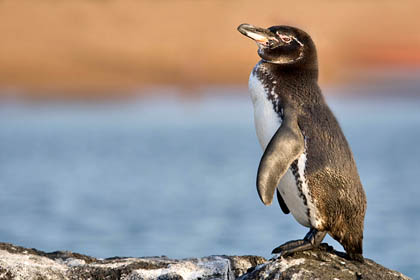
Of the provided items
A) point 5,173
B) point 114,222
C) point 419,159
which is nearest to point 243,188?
point 114,222

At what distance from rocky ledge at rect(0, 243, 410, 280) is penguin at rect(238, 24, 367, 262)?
6.8 inches

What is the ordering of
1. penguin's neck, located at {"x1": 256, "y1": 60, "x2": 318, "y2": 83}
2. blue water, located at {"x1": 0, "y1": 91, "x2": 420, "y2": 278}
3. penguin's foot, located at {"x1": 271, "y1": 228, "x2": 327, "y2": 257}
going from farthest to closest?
1. blue water, located at {"x1": 0, "y1": 91, "x2": 420, "y2": 278}
2. penguin's neck, located at {"x1": 256, "y1": 60, "x2": 318, "y2": 83}
3. penguin's foot, located at {"x1": 271, "y1": 228, "x2": 327, "y2": 257}

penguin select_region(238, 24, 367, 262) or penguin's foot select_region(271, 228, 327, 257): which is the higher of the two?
penguin select_region(238, 24, 367, 262)

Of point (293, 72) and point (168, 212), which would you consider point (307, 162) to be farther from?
point (168, 212)

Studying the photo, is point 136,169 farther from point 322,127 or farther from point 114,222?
point 322,127

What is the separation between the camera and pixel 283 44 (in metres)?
5.34

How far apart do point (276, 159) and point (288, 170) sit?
231 mm

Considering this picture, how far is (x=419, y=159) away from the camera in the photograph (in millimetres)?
64500

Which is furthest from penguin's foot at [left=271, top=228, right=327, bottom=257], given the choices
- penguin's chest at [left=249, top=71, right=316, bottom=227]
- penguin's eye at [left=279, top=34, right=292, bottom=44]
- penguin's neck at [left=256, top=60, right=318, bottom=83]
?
penguin's eye at [left=279, top=34, right=292, bottom=44]

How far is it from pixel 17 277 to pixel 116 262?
72 cm

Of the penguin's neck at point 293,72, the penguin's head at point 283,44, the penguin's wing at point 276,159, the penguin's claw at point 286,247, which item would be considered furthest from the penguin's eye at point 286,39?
the penguin's claw at point 286,247

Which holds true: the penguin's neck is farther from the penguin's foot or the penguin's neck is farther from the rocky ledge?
the rocky ledge

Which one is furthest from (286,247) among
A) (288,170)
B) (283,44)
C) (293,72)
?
(283,44)

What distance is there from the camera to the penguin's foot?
4699 millimetres
